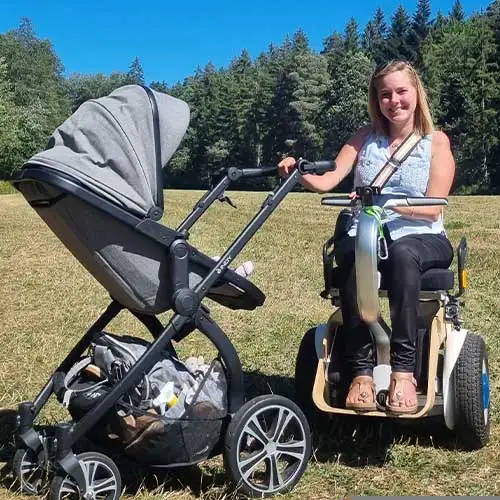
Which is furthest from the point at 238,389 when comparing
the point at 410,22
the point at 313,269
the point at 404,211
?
the point at 410,22

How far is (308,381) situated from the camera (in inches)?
164

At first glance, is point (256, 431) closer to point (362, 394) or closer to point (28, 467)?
point (362, 394)

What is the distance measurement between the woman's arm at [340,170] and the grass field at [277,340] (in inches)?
49.9

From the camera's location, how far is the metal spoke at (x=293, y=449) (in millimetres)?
3307

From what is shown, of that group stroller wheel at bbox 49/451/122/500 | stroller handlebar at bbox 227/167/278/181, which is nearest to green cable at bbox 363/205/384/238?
stroller handlebar at bbox 227/167/278/181

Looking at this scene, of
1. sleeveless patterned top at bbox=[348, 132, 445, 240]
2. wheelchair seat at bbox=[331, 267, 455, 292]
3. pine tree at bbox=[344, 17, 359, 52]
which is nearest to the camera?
wheelchair seat at bbox=[331, 267, 455, 292]

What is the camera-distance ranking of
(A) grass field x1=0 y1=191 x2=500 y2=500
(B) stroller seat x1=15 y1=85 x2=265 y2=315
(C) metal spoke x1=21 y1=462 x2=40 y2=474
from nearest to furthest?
(B) stroller seat x1=15 y1=85 x2=265 y2=315
(C) metal spoke x1=21 y1=462 x2=40 y2=474
(A) grass field x1=0 y1=191 x2=500 y2=500

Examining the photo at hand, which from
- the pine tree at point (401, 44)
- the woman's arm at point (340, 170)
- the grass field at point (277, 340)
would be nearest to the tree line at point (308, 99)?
the pine tree at point (401, 44)

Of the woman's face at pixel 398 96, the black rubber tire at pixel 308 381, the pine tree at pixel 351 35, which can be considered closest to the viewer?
the woman's face at pixel 398 96

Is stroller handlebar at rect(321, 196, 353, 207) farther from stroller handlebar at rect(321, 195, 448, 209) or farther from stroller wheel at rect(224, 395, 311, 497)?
stroller wheel at rect(224, 395, 311, 497)

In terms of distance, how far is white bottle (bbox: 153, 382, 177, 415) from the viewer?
316 cm

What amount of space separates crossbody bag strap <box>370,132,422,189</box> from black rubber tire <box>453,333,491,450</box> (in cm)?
91

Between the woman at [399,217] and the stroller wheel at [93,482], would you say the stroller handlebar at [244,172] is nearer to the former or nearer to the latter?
the woman at [399,217]

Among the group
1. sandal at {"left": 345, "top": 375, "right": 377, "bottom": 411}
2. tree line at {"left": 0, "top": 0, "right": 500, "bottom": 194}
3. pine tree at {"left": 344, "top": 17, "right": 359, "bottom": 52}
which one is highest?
pine tree at {"left": 344, "top": 17, "right": 359, "bottom": 52}
